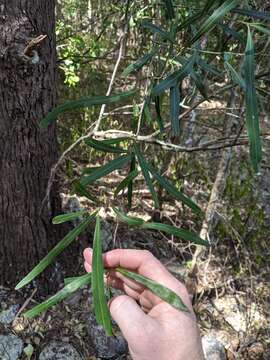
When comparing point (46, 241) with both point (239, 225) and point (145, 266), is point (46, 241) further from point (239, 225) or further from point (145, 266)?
point (239, 225)

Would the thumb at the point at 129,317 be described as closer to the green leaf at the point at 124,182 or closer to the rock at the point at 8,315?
the green leaf at the point at 124,182

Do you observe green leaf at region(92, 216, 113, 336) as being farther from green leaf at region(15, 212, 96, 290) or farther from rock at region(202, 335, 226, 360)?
rock at region(202, 335, 226, 360)

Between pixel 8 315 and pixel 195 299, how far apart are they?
0.97 m

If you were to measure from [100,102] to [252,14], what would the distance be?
0.48 metres

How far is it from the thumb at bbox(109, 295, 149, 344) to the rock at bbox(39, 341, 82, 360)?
104cm

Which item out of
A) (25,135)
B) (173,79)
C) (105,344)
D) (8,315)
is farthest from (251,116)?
(8,315)

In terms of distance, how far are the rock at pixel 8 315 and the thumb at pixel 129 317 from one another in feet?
3.67

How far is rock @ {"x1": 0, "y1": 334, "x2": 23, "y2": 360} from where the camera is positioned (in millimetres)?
1907

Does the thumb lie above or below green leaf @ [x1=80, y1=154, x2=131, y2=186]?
below

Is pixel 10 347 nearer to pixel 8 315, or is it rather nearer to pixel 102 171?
pixel 8 315

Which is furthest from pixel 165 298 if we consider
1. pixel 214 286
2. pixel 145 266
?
pixel 214 286

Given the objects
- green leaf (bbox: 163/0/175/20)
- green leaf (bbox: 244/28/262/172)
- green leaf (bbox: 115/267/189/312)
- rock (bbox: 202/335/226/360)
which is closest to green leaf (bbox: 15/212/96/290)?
green leaf (bbox: 115/267/189/312)

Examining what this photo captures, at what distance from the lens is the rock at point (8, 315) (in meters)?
2.00

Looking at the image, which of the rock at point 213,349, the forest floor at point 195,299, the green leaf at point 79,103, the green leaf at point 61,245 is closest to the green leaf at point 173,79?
the green leaf at point 79,103
